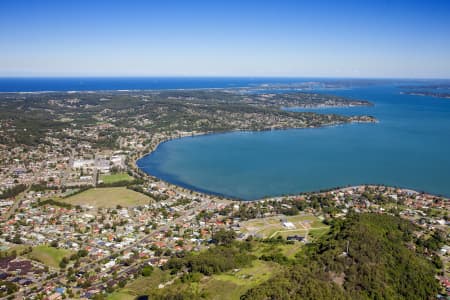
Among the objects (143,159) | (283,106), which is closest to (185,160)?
(143,159)

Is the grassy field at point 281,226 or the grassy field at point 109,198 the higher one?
the grassy field at point 109,198

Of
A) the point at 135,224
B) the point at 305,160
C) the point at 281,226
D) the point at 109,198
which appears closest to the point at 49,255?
the point at 135,224

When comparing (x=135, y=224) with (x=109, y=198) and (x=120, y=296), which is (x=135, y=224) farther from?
(x=120, y=296)

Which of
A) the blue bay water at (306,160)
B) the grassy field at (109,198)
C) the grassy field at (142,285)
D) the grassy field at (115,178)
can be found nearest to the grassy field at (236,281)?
the grassy field at (142,285)

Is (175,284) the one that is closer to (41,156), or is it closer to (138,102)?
(41,156)

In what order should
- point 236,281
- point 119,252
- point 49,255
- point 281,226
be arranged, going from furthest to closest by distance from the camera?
1. point 281,226
2. point 119,252
3. point 49,255
4. point 236,281

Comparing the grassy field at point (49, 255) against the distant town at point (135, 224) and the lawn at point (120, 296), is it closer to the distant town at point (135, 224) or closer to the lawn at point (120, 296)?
the distant town at point (135, 224)

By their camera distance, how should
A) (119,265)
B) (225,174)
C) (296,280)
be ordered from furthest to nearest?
(225,174) → (119,265) → (296,280)
